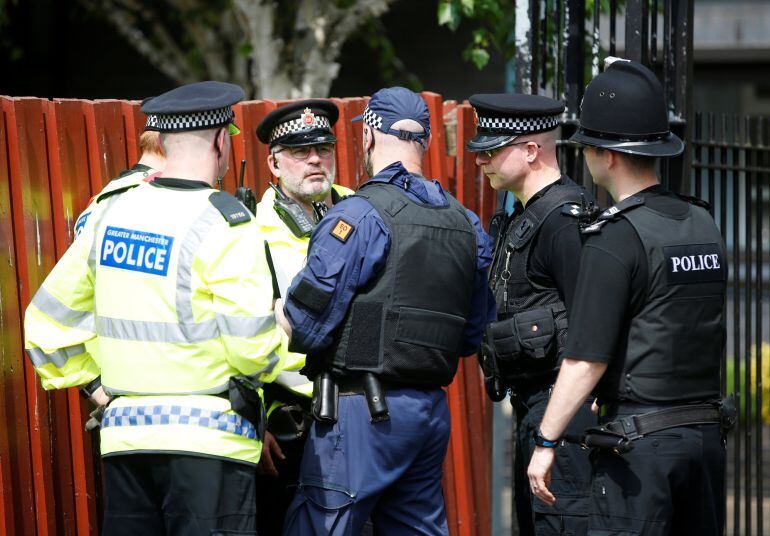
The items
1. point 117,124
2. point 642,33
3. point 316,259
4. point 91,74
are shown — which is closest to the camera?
point 316,259

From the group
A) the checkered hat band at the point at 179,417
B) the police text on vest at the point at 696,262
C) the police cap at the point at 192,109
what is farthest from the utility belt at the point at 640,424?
the police cap at the point at 192,109

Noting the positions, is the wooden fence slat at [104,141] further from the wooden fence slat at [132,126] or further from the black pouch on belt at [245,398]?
the black pouch on belt at [245,398]

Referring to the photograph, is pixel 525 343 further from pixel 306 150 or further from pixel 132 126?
pixel 132 126

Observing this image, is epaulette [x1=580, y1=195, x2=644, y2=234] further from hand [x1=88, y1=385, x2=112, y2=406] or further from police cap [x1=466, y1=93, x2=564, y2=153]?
hand [x1=88, y1=385, x2=112, y2=406]

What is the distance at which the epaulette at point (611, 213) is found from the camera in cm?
375

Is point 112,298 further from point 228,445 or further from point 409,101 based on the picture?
point 409,101

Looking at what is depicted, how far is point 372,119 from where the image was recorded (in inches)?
167

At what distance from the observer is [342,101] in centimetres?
534

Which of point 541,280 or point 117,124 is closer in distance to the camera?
point 541,280

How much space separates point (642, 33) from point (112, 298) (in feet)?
9.48

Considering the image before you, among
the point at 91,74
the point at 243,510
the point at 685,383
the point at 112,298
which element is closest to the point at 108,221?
the point at 112,298

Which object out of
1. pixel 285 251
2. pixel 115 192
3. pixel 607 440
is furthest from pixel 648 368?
pixel 115 192

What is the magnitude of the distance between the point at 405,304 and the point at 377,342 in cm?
17

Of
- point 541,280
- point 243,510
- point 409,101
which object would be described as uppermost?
point 409,101
